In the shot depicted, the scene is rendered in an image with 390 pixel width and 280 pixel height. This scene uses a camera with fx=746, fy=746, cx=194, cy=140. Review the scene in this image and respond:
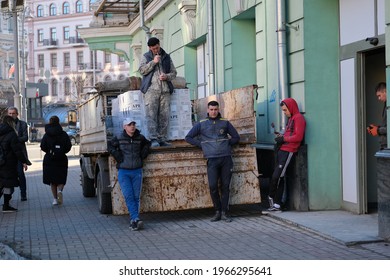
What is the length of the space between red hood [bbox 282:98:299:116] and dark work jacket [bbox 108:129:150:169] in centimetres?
213

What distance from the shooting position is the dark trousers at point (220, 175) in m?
10.3

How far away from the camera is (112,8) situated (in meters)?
24.8

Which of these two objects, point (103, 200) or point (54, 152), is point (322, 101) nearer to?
point (103, 200)

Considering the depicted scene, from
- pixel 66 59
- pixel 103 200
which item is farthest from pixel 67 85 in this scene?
pixel 103 200

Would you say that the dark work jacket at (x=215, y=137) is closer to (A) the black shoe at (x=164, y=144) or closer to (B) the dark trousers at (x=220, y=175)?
(B) the dark trousers at (x=220, y=175)

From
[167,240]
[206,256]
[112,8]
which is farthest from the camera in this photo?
[112,8]

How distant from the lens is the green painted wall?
35.3 feet

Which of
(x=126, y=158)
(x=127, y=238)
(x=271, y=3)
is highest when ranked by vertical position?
(x=271, y=3)

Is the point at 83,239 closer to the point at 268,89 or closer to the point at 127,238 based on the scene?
the point at 127,238

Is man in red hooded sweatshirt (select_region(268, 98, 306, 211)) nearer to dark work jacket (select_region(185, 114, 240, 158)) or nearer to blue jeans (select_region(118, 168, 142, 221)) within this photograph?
dark work jacket (select_region(185, 114, 240, 158))

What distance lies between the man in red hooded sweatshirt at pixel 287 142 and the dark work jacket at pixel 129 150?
197 cm

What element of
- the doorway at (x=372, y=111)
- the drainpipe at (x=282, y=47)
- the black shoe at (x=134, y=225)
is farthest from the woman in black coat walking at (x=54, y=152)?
the doorway at (x=372, y=111)

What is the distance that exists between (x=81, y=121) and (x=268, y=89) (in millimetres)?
4988
